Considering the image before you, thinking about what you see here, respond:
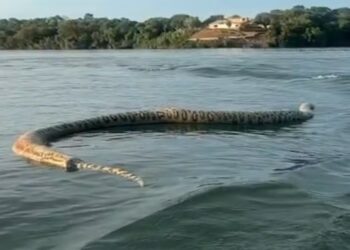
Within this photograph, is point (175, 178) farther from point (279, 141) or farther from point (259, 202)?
point (279, 141)

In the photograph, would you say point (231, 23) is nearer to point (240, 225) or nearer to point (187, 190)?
point (187, 190)

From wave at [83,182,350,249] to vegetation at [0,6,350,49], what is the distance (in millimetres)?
125286

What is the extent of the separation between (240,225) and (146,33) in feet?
472

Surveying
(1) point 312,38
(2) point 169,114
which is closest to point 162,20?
(1) point 312,38

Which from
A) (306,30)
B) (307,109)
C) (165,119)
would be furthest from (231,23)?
(165,119)

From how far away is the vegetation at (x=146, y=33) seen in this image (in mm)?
136875

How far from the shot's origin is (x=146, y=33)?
151 m

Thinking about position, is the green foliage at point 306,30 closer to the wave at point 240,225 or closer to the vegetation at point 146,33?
the vegetation at point 146,33

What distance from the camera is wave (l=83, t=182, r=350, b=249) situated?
327 inches

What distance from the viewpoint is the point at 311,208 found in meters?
9.78

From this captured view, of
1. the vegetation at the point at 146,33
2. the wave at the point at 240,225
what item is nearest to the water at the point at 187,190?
the wave at the point at 240,225

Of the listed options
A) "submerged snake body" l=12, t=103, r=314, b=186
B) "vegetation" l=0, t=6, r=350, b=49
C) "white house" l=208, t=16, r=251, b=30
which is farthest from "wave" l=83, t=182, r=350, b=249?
"white house" l=208, t=16, r=251, b=30

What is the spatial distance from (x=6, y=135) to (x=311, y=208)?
10.7 metres

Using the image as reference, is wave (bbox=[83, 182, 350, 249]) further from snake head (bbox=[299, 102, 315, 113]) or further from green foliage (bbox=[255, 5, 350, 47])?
green foliage (bbox=[255, 5, 350, 47])
